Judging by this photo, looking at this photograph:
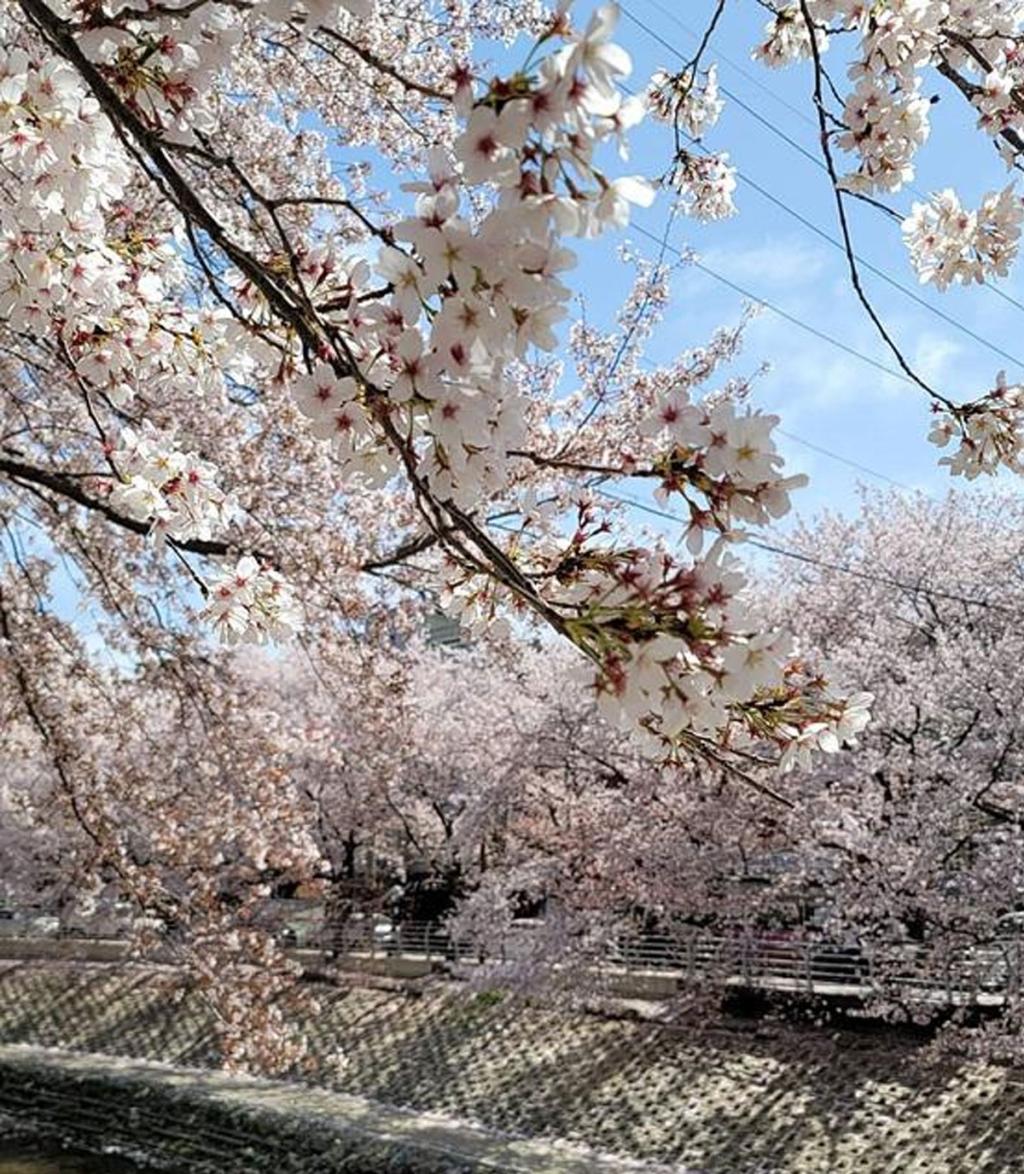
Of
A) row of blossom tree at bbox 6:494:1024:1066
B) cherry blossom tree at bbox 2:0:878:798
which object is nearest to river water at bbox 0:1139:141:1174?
row of blossom tree at bbox 6:494:1024:1066

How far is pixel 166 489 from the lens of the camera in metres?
2.26

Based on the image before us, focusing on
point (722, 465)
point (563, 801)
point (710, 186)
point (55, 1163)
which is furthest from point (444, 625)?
point (722, 465)

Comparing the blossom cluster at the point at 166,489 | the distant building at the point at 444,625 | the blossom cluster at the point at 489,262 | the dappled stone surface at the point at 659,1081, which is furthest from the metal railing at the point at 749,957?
the blossom cluster at the point at 489,262

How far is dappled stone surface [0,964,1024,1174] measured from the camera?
8773mm

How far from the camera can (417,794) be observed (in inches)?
680

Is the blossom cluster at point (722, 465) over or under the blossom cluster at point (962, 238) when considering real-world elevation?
under

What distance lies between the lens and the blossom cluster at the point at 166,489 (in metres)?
2.24

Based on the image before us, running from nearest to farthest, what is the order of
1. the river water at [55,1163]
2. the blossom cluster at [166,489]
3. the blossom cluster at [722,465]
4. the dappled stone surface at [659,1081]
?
the blossom cluster at [722,465] → the blossom cluster at [166,489] → the dappled stone surface at [659,1081] → the river water at [55,1163]

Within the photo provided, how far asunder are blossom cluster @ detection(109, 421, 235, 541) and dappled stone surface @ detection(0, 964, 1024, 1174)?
322 inches

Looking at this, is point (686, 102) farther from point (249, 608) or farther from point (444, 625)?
point (444, 625)

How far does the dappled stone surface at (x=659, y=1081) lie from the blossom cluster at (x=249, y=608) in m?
8.07

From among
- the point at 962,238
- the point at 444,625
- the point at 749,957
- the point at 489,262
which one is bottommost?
the point at 749,957

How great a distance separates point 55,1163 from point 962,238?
11.8 metres

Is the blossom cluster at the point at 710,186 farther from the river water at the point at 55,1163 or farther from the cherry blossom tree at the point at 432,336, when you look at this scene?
the river water at the point at 55,1163
